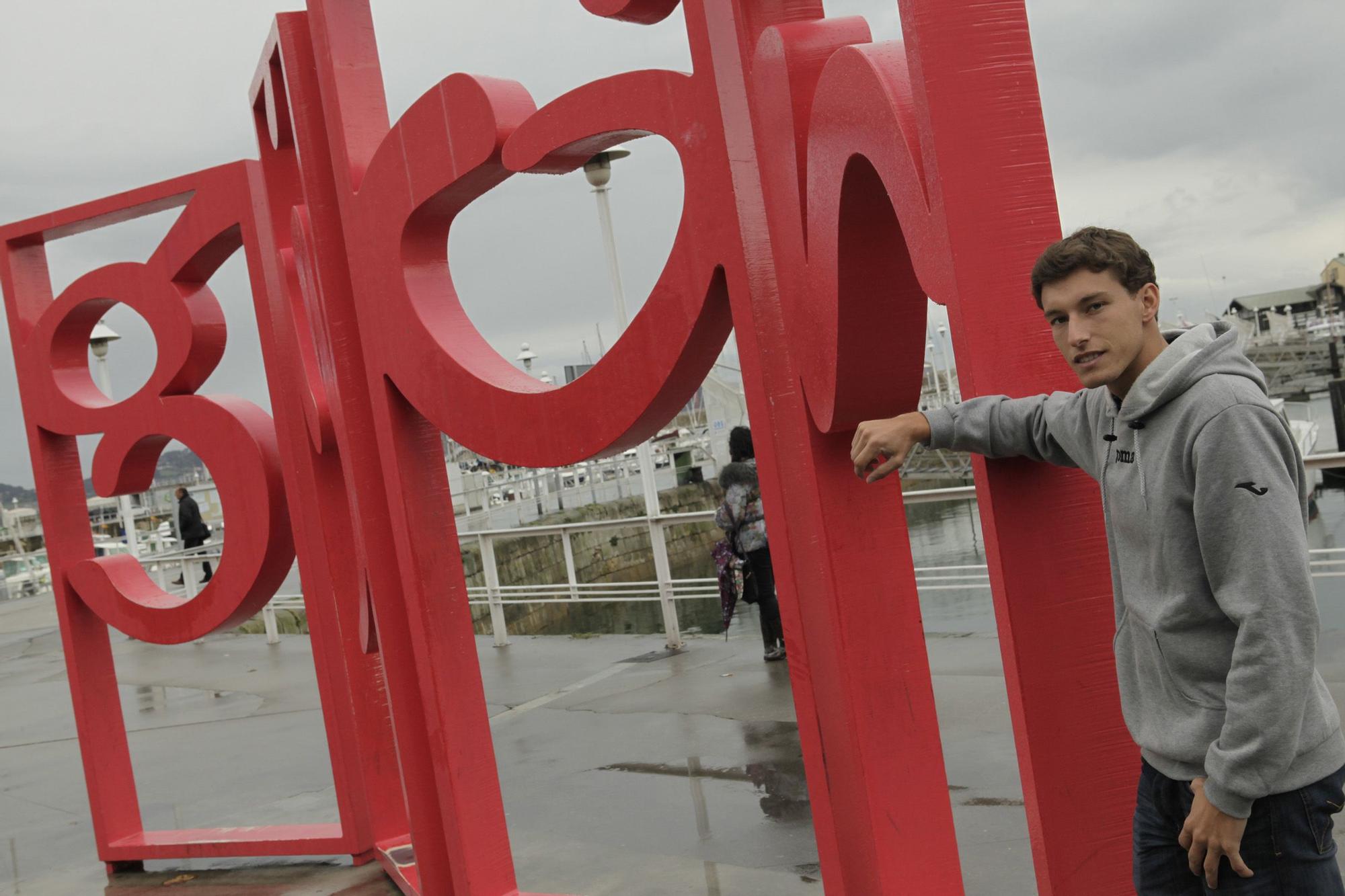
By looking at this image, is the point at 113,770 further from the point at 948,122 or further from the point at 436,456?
the point at 948,122

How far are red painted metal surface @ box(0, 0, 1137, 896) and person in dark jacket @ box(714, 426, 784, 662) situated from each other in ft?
10.0

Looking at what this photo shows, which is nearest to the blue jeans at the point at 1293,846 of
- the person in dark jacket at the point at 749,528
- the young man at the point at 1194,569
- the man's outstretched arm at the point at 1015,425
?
the young man at the point at 1194,569

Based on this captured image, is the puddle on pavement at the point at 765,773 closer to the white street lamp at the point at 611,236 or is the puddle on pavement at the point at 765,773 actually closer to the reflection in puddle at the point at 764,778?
the reflection in puddle at the point at 764,778

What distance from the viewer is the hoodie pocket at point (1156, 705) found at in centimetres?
164

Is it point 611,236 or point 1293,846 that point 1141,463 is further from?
point 611,236

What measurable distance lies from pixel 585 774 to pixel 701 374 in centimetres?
359

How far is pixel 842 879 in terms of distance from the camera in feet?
7.94

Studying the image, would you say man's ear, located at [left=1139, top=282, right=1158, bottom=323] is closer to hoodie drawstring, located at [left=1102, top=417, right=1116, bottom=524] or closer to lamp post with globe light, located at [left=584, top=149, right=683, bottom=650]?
hoodie drawstring, located at [left=1102, top=417, right=1116, bottom=524]

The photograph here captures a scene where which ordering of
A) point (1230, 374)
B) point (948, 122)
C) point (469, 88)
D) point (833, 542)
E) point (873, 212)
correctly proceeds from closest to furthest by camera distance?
1. point (1230, 374)
2. point (948, 122)
3. point (873, 212)
4. point (833, 542)
5. point (469, 88)

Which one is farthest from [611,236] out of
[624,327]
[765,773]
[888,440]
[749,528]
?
[888,440]

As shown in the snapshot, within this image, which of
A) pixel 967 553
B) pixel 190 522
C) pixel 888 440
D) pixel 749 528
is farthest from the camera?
pixel 967 553

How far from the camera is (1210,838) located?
5.28 feet

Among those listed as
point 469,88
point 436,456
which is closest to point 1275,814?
point 469,88

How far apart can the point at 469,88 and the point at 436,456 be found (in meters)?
1.22
